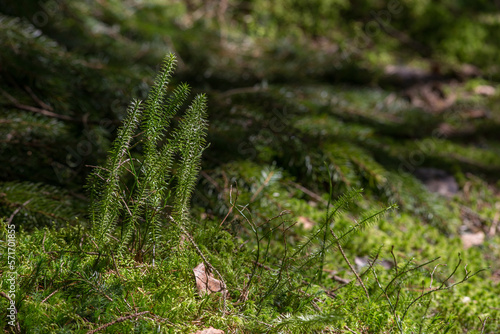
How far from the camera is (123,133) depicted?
1576mm

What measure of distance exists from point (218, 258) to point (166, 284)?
28 centimetres

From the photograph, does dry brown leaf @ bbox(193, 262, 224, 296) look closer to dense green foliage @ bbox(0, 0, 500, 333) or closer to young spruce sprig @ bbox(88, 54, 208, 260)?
dense green foliage @ bbox(0, 0, 500, 333)

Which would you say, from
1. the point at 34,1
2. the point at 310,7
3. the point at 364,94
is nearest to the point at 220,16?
the point at 310,7

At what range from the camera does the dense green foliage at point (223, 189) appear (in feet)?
5.36

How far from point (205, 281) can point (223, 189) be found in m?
0.72

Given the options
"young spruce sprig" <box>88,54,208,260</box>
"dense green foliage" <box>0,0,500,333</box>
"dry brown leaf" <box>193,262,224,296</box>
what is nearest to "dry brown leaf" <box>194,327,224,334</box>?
"dense green foliage" <box>0,0,500,333</box>

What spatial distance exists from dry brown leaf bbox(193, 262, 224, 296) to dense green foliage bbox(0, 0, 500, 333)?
0.11ft

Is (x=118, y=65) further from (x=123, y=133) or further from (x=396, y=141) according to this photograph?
(x=396, y=141)

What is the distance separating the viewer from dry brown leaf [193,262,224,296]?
172cm

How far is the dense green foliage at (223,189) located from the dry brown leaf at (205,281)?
3cm

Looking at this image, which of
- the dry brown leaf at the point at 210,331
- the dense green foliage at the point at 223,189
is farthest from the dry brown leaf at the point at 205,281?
the dry brown leaf at the point at 210,331

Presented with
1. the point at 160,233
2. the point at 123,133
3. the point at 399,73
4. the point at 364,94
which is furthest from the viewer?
the point at 399,73

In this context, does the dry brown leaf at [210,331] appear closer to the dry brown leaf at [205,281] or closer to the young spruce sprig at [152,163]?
the dry brown leaf at [205,281]

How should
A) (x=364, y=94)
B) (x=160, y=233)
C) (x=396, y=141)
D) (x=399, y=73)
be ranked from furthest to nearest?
(x=399, y=73) < (x=364, y=94) < (x=396, y=141) < (x=160, y=233)
